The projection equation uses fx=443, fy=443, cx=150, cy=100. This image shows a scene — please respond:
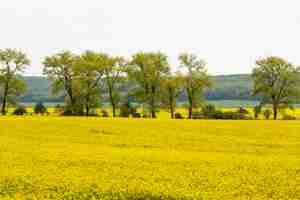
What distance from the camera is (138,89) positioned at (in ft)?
347

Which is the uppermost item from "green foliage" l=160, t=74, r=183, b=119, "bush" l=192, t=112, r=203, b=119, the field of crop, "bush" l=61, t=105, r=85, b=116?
"green foliage" l=160, t=74, r=183, b=119

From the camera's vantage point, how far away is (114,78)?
106875mm

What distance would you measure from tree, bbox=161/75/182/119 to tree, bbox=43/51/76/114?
21.2 m

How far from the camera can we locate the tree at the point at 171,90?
10244cm

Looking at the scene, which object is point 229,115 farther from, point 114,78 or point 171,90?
point 114,78

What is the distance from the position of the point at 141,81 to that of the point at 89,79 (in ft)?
40.3

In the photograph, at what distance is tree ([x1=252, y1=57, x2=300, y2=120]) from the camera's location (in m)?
102

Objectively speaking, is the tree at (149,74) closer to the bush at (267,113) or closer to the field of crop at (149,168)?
the bush at (267,113)

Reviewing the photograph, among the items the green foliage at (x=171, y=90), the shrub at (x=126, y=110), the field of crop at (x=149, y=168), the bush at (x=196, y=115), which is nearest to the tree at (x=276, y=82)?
the bush at (x=196, y=115)

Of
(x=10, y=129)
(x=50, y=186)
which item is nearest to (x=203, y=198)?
(x=50, y=186)

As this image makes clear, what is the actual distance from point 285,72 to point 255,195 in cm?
8771

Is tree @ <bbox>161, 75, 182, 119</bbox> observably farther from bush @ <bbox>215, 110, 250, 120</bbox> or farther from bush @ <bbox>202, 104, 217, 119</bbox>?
bush @ <bbox>215, 110, 250, 120</bbox>

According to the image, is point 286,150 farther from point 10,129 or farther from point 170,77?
point 170,77

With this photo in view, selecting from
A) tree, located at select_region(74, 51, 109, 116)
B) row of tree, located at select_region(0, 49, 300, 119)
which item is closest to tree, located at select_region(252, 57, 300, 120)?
row of tree, located at select_region(0, 49, 300, 119)
